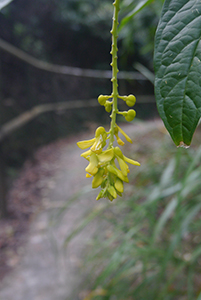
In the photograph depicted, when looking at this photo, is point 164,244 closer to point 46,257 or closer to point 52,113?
point 46,257

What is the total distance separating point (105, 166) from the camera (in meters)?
0.28

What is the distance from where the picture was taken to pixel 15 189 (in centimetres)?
219

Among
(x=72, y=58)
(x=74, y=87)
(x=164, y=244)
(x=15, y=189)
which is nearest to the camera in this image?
(x=164, y=244)

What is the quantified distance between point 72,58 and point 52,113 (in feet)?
4.89

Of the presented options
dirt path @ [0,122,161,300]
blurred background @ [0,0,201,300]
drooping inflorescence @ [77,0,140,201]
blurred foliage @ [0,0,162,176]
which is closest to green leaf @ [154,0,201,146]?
drooping inflorescence @ [77,0,140,201]

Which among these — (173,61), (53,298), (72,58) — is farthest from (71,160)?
(173,61)

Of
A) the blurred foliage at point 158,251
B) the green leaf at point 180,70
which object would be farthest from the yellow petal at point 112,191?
Result: the blurred foliage at point 158,251

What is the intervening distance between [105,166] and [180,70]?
0.13m

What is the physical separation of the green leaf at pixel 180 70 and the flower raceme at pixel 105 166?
2.9 inches

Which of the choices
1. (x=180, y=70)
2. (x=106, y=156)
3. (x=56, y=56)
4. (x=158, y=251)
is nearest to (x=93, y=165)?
(x=106, y=156)

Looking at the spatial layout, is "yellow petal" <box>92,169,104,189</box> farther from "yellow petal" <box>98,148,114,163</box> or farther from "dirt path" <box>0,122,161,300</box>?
"dirt path" <box>0,122,161,300</box>

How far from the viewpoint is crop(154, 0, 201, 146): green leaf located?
0.19 m

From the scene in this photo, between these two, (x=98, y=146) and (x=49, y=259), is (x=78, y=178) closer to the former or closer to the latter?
(x=49, y=259)

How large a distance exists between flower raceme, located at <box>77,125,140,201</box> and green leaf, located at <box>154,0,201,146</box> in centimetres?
7
